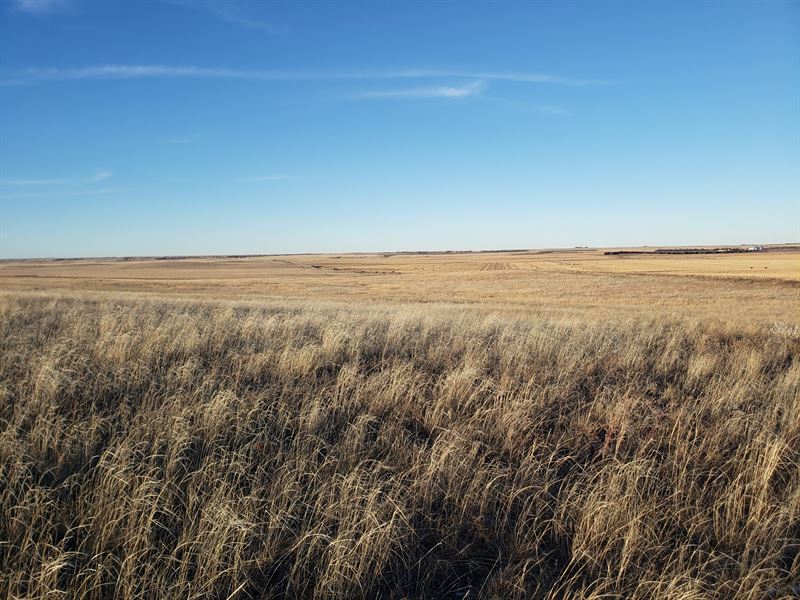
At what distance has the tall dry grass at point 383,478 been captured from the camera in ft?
9.11

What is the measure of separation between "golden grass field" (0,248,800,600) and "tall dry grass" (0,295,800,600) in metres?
0.02

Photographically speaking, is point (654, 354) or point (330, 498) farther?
point (654, 354)

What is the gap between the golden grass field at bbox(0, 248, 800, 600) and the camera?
2781 millimetres

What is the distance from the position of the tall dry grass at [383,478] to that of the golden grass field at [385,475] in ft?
0.08

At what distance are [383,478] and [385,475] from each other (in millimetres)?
37

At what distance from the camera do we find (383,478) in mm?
3699

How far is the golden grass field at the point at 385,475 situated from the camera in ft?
9.12

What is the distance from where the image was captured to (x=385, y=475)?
3.73 meters

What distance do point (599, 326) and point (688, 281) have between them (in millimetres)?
44648

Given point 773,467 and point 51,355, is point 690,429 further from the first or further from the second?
point 51,355

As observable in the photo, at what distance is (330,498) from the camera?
327 cm

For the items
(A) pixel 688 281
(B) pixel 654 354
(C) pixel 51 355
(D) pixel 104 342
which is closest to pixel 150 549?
(C) pixel 51 355

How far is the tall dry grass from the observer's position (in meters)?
2.78

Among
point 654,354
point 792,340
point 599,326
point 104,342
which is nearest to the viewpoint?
point 104,342
